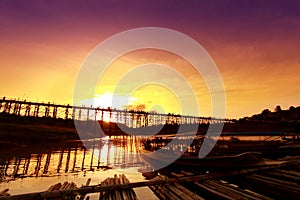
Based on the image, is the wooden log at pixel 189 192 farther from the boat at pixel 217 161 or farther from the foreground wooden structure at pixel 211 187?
the boat at pixel 217 161

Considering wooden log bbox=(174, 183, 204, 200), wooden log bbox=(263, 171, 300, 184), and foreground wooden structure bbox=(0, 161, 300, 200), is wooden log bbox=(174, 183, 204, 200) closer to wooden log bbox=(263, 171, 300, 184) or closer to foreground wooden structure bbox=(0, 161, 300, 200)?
foreground wooden structure bbox=(0, 161, 300, 200)

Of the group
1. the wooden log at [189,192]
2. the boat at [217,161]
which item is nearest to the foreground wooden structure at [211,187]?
the wooden log at [189,192]

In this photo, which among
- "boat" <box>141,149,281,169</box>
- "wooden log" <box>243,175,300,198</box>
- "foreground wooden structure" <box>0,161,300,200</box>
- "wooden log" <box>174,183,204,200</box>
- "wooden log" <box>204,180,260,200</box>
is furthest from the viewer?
"boat" <box>141,149,281,169</box>

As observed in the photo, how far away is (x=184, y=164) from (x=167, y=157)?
6.92 ft

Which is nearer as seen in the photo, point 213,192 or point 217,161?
point 213,192

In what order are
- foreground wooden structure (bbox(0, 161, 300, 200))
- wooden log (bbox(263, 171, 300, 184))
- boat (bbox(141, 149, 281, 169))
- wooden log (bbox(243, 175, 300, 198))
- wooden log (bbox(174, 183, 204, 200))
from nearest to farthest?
wooden log (bbox(243, 175, 300, 198))
foreground wooden structure (bbox(0, 161, 300, 200))
wooden log (bbox(174, 183, 204, 200))
wooden log (bbox(263, 171, 300, 184))
boat (bbox(141, 149, 281, 169))

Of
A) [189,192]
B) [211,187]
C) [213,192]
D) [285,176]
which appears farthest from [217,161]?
[189,192]

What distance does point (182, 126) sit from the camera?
78438 millimetres

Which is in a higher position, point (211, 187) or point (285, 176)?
point (285, 176)

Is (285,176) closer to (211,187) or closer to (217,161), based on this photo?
(211,187)

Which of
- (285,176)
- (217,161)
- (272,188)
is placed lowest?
(272,188)

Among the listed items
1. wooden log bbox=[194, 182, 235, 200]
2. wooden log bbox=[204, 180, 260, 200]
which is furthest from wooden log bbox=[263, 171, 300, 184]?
wooden log bbox=[194, 182, 235, 200]

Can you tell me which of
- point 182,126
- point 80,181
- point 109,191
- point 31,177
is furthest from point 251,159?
point 182,126

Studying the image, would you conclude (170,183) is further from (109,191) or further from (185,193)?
(109,191)
